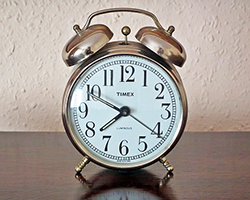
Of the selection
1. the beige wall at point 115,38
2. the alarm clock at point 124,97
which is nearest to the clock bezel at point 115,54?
the alarm clock at point 124,97

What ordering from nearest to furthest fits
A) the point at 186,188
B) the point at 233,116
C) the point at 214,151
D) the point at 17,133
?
1. the point at 186,188
2. the point at 214,151
3. the point at 17,133
4. the point at 233,116

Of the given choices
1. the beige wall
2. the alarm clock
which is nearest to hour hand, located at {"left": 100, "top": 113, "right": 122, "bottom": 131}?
the alarm clock

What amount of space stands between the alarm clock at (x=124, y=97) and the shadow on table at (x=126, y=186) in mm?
17

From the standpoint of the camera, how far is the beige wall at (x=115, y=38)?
944 millimetres

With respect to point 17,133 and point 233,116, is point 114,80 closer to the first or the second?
point 17,133

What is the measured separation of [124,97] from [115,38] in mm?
309

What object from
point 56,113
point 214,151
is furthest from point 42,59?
point 214,151

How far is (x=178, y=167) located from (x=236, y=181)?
10 centimetres

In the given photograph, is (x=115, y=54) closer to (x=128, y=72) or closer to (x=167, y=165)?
(x=128, y=72)

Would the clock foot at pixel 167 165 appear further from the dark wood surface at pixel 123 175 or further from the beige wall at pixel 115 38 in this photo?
the beige wall at pixel 115 38

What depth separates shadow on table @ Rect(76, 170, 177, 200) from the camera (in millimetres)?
612

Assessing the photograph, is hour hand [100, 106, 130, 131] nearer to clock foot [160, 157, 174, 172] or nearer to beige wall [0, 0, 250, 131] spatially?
clock foot [160, 157, 174, 172]

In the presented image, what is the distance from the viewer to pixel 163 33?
26.5 inches

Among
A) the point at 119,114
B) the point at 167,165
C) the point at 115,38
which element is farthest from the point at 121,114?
the point at 115,38
